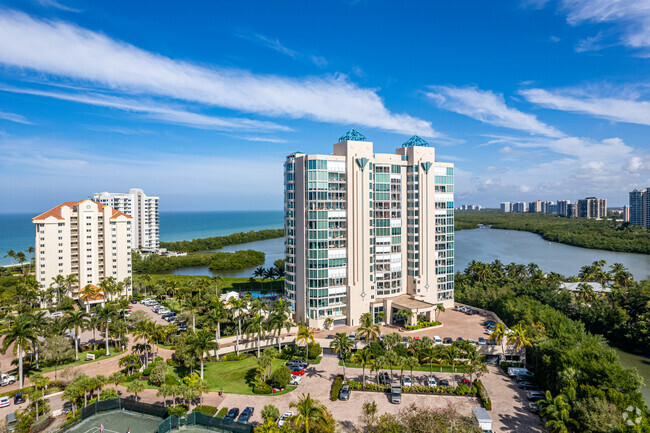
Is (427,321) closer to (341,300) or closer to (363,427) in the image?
(341,300)

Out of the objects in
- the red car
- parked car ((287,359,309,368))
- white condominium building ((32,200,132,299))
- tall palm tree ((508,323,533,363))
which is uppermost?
white condominium building ((32,200,132,299))

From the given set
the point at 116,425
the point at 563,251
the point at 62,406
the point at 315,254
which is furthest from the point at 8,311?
the point at 563,251

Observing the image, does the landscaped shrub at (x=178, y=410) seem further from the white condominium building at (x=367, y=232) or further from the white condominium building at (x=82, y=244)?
the white condominium building at (x=82, y=244)

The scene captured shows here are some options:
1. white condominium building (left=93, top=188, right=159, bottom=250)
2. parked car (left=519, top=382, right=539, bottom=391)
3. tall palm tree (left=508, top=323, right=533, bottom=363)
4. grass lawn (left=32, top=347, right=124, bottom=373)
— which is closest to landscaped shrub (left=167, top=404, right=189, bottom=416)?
grass lawn (left=32, top=347, right=124, bottom=373)

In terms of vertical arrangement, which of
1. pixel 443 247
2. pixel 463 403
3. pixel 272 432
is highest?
pixel 443 247

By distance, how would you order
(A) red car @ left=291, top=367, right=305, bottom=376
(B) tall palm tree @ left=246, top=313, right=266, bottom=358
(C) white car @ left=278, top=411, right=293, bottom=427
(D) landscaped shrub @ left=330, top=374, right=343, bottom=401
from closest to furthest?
(C) white car @ left=278, top=411, right=293, bottom=427
(D) landscaped shrub @ left=330, top=374, right=343, bottom=401
(A) red car @ left=291, top=367, right=305, bottom=376
(B) tall palm tree @ left=246, top=313, right=266, bottom=358

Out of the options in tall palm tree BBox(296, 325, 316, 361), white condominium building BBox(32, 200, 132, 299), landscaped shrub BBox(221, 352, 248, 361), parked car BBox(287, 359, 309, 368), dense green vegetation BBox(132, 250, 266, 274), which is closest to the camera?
parked car BBox(287, 359, 309, 368)

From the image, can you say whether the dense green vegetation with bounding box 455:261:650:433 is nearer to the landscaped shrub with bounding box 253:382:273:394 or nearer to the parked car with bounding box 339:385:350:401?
the parked car with bounding box 339:385:350:401

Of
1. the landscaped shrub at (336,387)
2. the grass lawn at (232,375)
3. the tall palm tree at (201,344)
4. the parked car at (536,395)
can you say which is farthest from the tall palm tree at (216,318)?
the parked car at (536,395)
